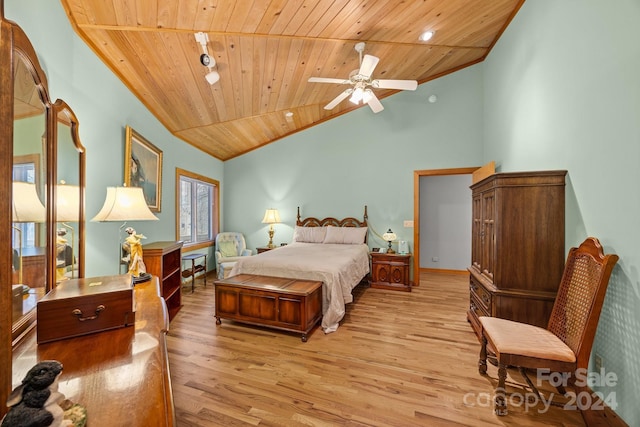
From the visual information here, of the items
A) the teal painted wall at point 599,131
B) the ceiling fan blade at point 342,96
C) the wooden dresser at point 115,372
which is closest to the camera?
the wooden dresser at point 115,372

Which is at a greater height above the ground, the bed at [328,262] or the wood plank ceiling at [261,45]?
the wood plank ceiling at [261,45]

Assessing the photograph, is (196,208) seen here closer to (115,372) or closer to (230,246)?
(230,246)

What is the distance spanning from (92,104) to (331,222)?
3.96 m

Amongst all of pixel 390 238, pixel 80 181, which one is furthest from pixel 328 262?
pixel 80 181

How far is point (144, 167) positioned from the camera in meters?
3.40

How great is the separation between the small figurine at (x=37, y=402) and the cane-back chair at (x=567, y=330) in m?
2.20

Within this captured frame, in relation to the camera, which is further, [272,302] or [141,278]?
[272,302]

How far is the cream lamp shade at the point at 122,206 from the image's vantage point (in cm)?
204

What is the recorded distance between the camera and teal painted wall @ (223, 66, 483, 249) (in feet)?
15.3

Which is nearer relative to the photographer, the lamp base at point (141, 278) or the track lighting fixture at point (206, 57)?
the lamp base at point (141, 278)

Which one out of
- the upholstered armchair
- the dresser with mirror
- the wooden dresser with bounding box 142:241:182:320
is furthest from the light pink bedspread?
the upholstered armchair

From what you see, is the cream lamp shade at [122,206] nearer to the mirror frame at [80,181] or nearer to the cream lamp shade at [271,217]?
the mirror frame at [80,181]

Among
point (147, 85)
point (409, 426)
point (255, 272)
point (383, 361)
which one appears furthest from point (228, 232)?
point (409, 426)

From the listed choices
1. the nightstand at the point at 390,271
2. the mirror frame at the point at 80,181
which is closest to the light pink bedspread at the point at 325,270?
the nightstand at the point at 390,271
